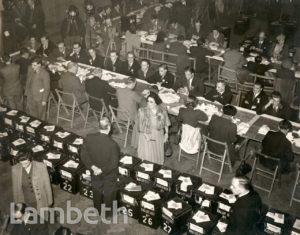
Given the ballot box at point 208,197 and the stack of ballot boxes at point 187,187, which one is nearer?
the ballot box at point 208,197

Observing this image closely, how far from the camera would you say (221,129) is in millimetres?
6602

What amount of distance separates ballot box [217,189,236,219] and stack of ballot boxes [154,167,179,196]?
2.62ft

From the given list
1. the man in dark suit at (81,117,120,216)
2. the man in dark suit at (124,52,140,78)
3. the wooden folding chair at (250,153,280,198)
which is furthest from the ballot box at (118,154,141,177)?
the man in dark suit at (124,52,140,78)

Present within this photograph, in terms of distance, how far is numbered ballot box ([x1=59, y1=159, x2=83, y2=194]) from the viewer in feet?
21.3

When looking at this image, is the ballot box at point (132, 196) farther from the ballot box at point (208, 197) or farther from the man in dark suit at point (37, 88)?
the man in dark suit at point (37, 88)

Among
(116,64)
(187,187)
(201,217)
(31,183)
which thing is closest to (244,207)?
(201,217)

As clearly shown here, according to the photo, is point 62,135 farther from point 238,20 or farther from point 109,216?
point 238,20

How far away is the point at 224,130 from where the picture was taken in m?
6.58

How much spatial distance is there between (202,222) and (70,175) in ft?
7.96

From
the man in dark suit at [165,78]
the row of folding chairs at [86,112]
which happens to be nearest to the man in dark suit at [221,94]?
the man in dark suit at [165,78]

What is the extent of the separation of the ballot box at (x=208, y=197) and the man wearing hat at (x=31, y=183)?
2260mm

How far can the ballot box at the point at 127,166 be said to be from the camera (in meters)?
6.36

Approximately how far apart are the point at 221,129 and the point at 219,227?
1842mm

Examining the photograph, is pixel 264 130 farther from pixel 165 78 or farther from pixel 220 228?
pixel 165 78
